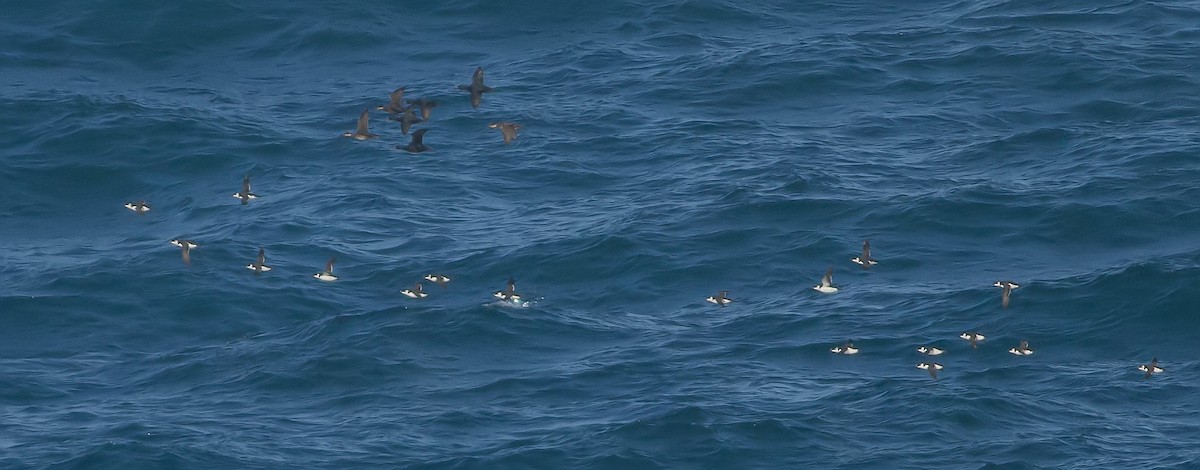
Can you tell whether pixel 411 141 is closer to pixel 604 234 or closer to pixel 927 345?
pixel 604 234

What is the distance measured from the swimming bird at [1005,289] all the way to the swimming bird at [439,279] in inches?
565

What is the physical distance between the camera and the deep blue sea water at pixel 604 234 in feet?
174

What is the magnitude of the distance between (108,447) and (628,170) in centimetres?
2043

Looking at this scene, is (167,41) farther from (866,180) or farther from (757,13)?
(866,180)

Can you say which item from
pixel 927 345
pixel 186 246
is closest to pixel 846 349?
pixel 927 345

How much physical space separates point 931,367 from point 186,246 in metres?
19.7

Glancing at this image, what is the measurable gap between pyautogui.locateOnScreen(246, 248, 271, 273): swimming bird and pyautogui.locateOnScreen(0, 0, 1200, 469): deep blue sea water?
424mm

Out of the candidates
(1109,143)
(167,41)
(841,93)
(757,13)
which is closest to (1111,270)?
(1109,143)

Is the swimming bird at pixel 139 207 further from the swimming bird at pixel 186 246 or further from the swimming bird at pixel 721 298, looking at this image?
the swimming bird at pixel 721 298

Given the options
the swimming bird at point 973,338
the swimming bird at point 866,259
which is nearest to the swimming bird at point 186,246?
the swimming bird at point 866,259

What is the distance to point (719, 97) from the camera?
234 ft

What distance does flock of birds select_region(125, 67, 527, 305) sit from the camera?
5606 cm

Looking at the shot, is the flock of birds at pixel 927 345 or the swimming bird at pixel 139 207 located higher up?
the swimming bird at pixel 139 207

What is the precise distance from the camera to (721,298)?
58.6 metres
